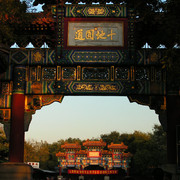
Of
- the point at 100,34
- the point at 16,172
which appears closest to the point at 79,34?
the point at 100,34

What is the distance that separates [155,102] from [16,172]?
14.4 ft

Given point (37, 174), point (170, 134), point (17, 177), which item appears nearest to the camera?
point (17, 177)

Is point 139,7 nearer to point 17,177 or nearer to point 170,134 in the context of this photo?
point 170,134

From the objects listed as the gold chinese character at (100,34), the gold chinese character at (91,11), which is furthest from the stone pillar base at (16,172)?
the gold chinese character at (91,11)

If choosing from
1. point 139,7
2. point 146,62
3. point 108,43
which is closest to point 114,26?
point 108,43

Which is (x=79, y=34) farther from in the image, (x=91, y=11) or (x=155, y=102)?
(x=155, y=102)

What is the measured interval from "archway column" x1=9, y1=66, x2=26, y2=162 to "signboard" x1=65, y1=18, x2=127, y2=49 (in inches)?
65.7

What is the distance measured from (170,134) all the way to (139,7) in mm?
3976

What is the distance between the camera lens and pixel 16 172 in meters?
9.62

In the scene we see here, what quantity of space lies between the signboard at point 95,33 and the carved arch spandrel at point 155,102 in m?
1.59

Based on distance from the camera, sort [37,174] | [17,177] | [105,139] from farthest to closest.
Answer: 1. [105,139]
2. [37,174]
3. [17,177]

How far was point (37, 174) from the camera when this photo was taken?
650 inches

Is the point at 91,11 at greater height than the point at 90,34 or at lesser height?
greater

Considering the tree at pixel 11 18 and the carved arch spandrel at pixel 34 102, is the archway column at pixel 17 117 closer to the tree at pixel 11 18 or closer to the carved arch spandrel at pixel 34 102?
the carved arch spandrel at pixel 34 102
